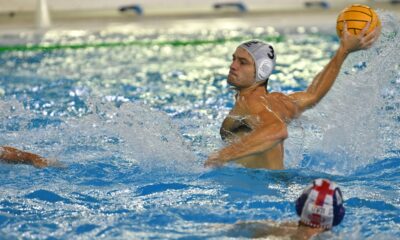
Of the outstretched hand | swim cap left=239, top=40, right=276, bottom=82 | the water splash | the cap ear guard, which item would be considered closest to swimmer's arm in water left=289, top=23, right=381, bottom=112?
the outstretched hand

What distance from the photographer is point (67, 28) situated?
9852 millimetres

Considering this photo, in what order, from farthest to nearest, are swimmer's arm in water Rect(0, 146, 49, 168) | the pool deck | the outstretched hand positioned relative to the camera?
the pool deck, the outstretched hand, swimmer's arm in water Rect(0, 146, 49, 168)

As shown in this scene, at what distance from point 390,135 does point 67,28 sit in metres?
4.99

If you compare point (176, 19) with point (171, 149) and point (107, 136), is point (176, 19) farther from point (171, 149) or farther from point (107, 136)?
point (171, 149)

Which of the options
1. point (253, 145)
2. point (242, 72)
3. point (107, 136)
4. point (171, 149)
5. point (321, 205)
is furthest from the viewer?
point (107, 136)

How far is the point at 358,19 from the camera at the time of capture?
5062 mm

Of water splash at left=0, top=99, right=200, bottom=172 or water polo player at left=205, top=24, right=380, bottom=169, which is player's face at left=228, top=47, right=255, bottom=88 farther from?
water splash at left=0, top=99, right=200, bottom=172

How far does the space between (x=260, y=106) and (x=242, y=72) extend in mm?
219

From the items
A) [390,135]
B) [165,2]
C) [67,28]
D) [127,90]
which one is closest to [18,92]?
[127,90]

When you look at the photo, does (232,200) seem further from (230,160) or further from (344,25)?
(344,25)

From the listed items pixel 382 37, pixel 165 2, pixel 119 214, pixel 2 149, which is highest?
pixel 165 2

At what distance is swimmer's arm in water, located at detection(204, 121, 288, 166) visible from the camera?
4488 mm

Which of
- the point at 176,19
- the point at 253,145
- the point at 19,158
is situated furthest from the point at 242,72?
the point at 176,19

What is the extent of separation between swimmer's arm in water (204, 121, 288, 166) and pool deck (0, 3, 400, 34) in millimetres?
5374
